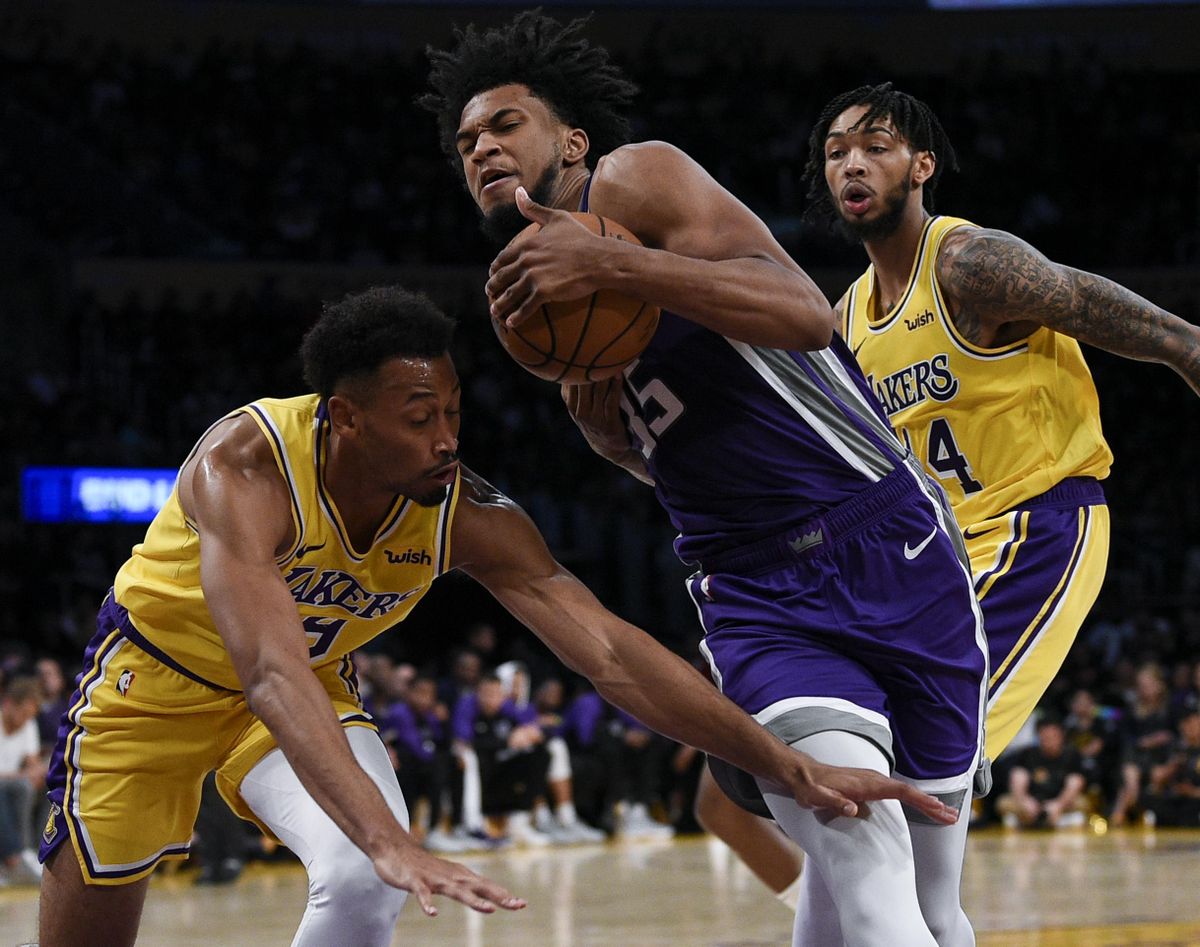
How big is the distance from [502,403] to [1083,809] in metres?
7.92

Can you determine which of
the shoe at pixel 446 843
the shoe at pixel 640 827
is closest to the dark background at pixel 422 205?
the shoe at pixel 640 827

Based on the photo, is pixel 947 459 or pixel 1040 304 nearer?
pixel 1040 304

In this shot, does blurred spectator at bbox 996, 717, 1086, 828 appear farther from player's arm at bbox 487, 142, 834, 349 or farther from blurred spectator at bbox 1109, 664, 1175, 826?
player's arm at bbox 487, 142, 834, 349

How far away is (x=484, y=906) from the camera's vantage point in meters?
2.58

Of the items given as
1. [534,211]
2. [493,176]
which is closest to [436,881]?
[534,211]

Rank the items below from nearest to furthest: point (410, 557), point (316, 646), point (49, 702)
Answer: point (410, 557), point (316, 646), point (49, 702)

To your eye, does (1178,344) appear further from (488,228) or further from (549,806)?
(549,806)

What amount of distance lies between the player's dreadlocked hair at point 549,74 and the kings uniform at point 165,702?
0.85 m

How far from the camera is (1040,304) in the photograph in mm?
4152

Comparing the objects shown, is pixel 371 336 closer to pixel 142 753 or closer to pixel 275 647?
pixel 275 647

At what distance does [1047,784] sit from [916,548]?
1096cm

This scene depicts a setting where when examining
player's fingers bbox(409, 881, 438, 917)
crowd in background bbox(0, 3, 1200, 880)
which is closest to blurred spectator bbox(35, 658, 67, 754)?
crowd in background bbox(0, 3, 1200, 880)

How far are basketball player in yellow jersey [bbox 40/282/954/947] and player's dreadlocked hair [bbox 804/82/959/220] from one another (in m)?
1.50

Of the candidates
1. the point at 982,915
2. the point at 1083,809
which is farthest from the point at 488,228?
the point at 1083,809
